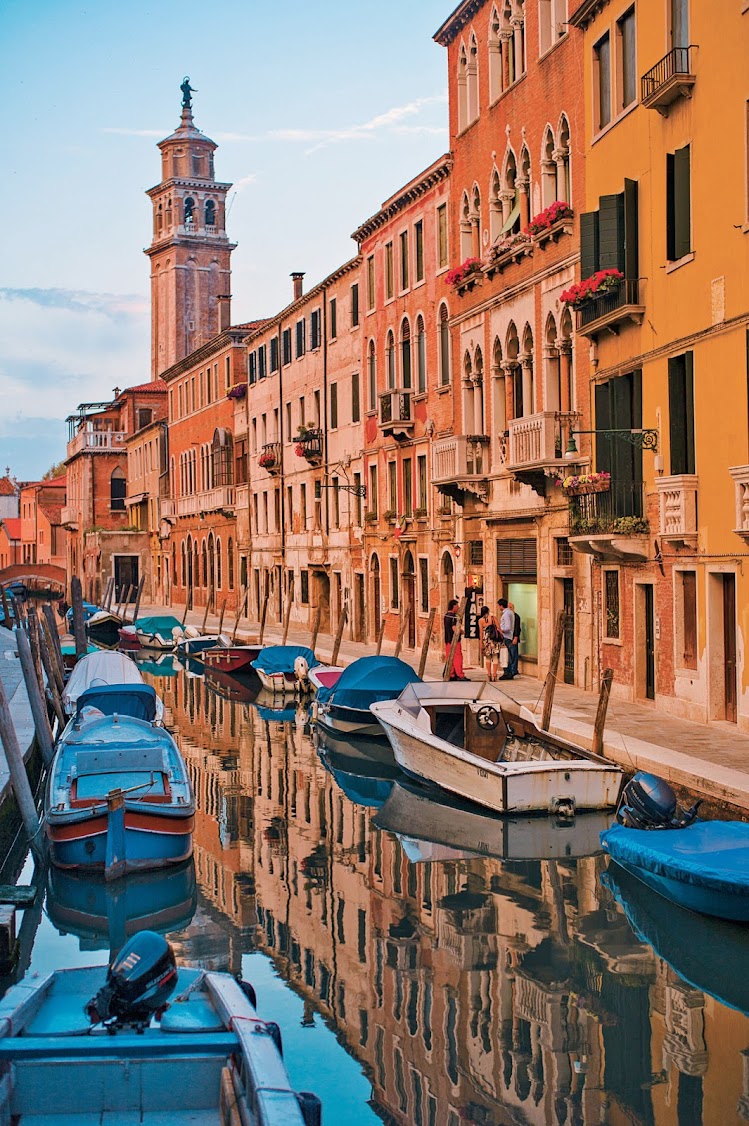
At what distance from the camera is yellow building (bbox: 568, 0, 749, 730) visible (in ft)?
51.6

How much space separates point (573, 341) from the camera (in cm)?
2153

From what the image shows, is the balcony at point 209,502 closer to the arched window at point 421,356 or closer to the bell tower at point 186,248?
the bell tower at point 186,248

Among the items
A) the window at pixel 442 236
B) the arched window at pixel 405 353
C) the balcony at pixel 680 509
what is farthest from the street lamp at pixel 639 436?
the arched window at pixel 405 353

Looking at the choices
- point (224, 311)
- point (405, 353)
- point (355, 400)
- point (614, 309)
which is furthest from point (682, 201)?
point (224, 311)

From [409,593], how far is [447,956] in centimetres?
2104

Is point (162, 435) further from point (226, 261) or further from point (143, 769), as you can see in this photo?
point (143, 769)

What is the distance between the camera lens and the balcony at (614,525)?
1861 centimetres

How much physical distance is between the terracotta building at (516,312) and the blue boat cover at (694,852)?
9939 millimetres

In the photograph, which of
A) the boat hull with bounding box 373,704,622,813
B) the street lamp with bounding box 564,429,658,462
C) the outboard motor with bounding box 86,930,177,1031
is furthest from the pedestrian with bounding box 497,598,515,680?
the outboard motor with bounding box 86,930,177,1031

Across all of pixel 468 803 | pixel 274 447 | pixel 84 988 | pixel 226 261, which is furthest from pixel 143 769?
pixel 226 261

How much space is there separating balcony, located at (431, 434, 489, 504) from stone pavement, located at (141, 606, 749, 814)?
4.25 metres

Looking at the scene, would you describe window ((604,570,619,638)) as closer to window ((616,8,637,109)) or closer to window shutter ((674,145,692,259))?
window shutter ((674,145,692,259))

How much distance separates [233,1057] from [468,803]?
353 inches

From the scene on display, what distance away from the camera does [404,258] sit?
101 ft
